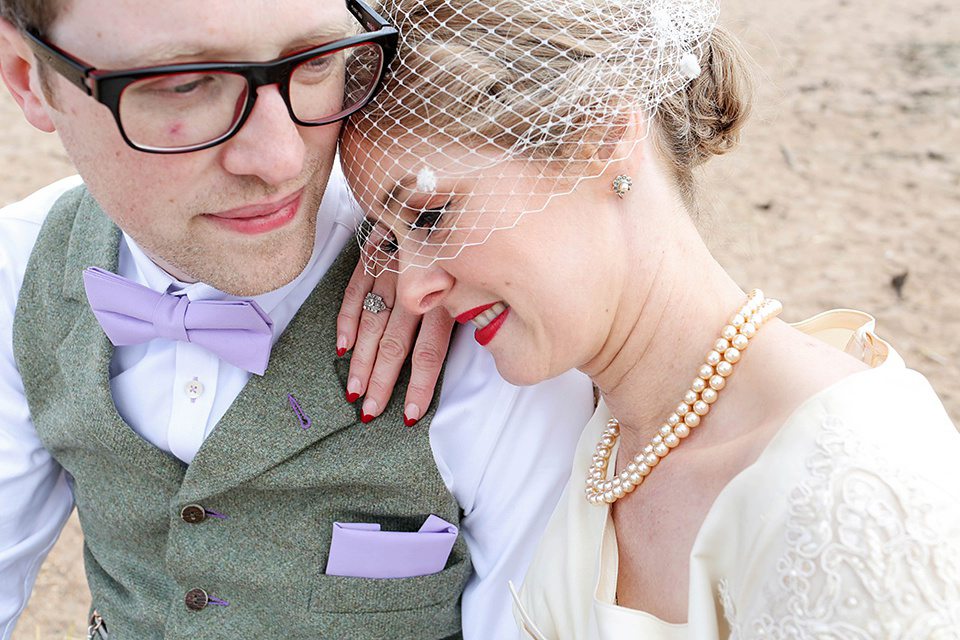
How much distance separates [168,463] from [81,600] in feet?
7.46

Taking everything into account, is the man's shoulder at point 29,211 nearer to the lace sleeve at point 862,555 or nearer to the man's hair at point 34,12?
the man's hair at point 34,12

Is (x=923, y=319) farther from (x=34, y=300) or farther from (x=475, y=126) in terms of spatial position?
(x=34, y=300)

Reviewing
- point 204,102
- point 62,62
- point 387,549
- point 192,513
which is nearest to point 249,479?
point 192,513

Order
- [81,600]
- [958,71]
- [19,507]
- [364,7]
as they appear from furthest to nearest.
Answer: [958,71] → [81,600] → [19,507] → [364,7]

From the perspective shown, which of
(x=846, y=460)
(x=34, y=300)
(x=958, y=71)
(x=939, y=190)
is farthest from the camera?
(x=958, y=71)

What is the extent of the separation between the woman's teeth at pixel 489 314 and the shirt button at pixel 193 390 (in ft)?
2.21

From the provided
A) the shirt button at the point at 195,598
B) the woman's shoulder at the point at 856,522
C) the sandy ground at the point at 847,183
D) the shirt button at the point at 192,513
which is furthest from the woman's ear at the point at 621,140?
the sandy ground at the point at 847,183

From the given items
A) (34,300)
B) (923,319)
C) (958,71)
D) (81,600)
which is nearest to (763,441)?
(34,300)

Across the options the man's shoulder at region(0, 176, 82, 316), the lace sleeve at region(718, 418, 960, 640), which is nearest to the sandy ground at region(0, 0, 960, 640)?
the man's shoulder at region(0, 176, 82, 316)

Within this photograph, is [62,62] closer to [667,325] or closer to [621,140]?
[621,140]

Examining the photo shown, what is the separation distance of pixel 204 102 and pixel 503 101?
0.56m

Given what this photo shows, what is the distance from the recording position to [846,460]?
1580 millimetres

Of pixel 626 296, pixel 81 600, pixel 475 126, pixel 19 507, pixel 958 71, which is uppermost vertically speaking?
pixel 475 126

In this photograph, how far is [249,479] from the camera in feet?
7.18
